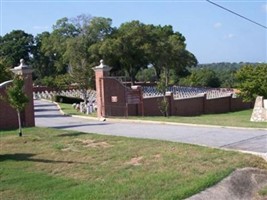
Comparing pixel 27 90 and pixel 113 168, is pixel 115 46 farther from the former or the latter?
pixel 113 168

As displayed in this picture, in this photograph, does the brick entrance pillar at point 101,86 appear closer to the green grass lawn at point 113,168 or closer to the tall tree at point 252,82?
the green grass lawn at point 113,168

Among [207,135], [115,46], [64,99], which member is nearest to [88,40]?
[115,46]

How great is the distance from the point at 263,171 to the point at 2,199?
5086mm

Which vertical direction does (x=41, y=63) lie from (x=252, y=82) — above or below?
above

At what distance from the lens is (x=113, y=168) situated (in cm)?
910

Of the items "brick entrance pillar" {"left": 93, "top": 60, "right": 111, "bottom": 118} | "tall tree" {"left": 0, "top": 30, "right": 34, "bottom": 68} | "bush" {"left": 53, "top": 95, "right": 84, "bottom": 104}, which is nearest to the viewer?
"brick entrance pillar" {"left": 93, "top": 60, "right": 111, "bottom": 118}

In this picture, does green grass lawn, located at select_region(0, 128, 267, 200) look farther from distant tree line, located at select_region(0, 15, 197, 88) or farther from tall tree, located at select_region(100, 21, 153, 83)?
tall tree, located at select_region(100, 21, 153, 83)

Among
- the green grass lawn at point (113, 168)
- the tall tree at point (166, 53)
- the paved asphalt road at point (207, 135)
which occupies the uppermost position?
the tall tree at point (166, 53)

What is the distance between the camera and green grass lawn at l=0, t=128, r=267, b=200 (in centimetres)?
757

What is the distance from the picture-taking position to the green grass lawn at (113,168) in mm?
7570

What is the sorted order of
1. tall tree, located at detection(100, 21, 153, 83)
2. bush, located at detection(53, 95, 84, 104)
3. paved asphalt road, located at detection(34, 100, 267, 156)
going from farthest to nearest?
tall tree, located at detection(100, 21, 153, 83)
bush, located at detection(53, 95, 84, 104)
paved asphalt road, located at detection(34, 100, 267, 156)

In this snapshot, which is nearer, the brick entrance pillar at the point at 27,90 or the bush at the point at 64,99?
the brick entrance pillar at the point at 27,90

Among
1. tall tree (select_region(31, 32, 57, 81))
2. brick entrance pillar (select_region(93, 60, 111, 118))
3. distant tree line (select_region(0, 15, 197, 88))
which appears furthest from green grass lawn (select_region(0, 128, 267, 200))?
tall tree (select_region(31, 32, 57, 81))

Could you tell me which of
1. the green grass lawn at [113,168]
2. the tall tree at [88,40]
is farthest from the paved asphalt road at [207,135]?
the tall tree at [88,40]
